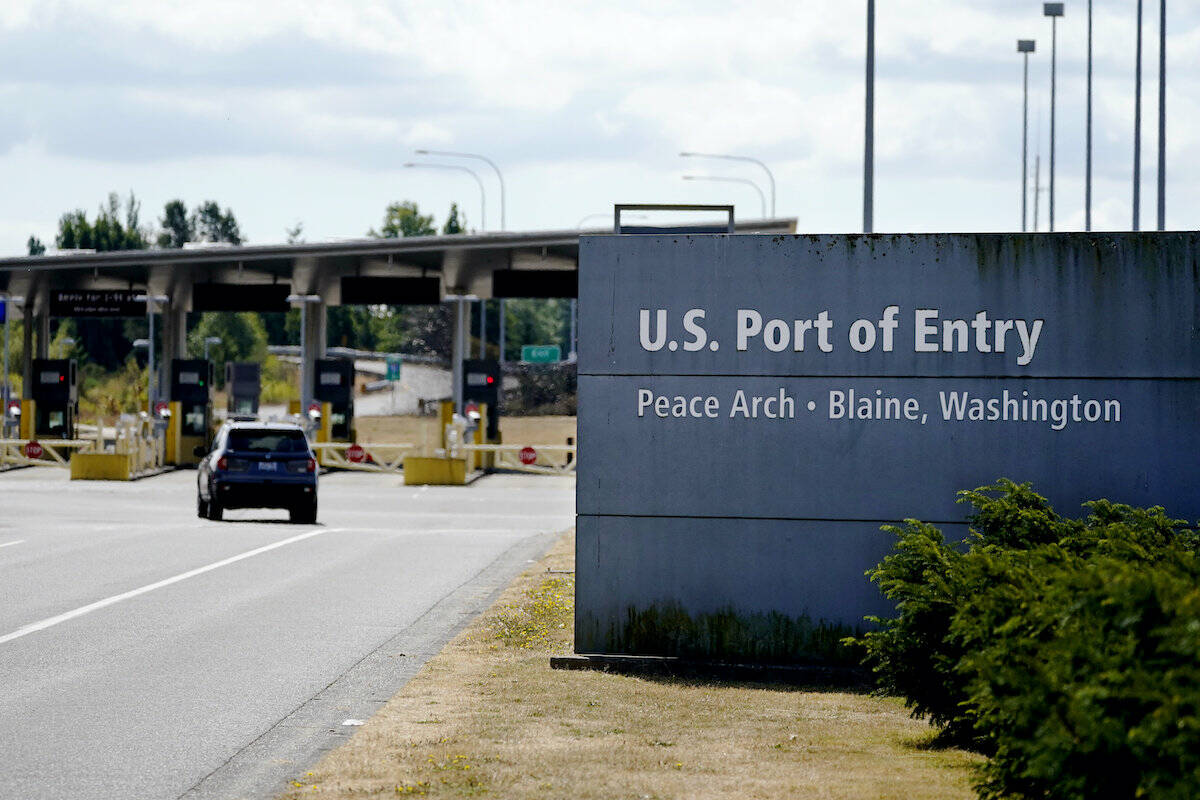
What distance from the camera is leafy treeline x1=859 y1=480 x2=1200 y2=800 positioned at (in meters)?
5.67

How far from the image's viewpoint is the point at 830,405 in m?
12.3

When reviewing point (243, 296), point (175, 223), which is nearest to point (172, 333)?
point (243, 296)

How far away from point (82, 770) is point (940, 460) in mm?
5876

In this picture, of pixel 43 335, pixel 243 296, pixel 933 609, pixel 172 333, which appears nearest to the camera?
pixel 933 609

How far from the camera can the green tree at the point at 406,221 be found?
140000 mm

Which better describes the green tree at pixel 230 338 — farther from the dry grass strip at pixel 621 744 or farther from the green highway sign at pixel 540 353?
the dry grass strip at pixel 621 744

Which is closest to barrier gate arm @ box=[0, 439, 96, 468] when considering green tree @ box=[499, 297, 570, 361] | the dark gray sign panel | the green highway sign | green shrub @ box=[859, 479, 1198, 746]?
the dark gray sign panel

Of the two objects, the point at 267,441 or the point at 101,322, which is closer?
the point at 267,441

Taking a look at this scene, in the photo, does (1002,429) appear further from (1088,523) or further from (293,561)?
(293,561)

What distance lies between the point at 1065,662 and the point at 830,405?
604 centimetres

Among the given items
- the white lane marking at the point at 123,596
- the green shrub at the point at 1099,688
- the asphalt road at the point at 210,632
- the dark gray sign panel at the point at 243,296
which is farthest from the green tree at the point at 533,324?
the green shrub at the point at 1099,688

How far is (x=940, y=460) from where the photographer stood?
39.9 feet

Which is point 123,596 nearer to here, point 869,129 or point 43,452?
point 869,129

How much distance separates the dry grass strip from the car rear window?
17.2m
